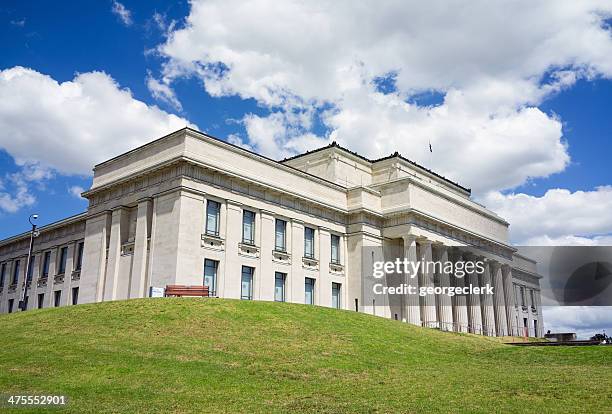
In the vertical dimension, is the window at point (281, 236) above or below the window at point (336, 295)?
above

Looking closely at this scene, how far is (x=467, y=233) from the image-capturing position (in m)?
64.3

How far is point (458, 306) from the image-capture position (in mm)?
64250

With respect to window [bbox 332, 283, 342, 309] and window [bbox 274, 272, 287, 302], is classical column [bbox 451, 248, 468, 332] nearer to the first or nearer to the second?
window [bbox 332, 283, 342, 309]

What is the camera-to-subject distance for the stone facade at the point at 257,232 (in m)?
44.8

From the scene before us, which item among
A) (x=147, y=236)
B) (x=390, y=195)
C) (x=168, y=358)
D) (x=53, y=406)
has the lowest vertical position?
(x=53, y=406)

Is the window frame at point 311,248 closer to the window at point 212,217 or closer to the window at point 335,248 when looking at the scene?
the window at point 335,248

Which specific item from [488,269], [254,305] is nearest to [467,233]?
[488,269]

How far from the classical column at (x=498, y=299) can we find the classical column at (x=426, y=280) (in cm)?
1389

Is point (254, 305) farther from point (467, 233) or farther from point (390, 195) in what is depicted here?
point (467, 233)

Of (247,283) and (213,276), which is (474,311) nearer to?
(247,283)

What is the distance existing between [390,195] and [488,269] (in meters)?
17.9

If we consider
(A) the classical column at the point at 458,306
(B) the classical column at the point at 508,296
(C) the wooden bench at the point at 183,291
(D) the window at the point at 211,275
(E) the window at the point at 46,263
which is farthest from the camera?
(B) the classical column at the point at 508,296

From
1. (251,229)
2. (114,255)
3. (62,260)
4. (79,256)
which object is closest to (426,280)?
(251,229)

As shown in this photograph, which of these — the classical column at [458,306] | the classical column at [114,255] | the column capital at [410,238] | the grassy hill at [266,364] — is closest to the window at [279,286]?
the classical column at [114,255]
